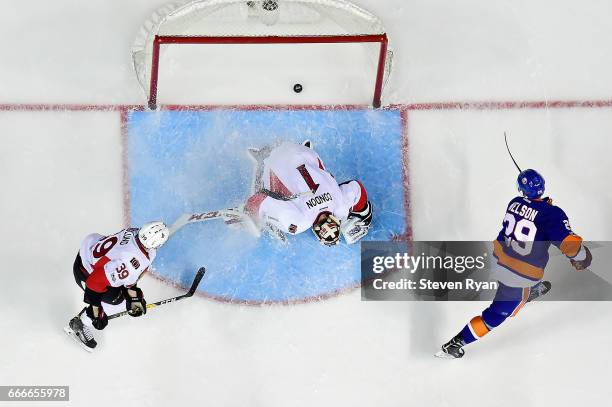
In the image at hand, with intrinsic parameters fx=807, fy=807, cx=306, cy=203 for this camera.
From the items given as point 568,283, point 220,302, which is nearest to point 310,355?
point 220,302

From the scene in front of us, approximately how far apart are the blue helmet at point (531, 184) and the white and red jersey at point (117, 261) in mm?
2288

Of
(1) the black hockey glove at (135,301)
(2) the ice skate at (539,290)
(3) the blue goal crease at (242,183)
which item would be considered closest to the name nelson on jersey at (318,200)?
(3) the blue goal crease at (242,183)

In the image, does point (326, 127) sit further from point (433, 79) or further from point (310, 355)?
point (310, 355)

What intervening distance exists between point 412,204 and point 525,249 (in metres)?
0.98

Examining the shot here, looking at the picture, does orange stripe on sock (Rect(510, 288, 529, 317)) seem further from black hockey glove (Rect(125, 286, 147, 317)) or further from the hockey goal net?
black hockey glove (Rect(125, 286, 147, 317))

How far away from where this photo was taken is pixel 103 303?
5.21 m

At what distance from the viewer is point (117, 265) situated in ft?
15.9

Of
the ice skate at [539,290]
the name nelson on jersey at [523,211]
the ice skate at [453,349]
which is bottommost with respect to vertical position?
the ice skate at [453,349]

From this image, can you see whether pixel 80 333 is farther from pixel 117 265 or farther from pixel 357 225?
pixel 357 225

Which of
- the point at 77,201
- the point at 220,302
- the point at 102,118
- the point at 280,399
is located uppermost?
the point at 102,118

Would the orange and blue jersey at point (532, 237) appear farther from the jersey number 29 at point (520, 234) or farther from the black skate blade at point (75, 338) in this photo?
the black skate blade at point (75, 338)

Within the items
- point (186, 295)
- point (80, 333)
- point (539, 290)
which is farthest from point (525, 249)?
point (80, 333)

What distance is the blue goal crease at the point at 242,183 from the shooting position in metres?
5.50

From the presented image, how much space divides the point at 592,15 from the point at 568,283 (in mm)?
1961
